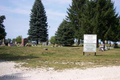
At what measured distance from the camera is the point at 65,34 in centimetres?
4144

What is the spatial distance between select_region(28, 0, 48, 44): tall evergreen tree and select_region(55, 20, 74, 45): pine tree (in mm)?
8376

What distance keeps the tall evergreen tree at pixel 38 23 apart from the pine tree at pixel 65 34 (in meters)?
8.38

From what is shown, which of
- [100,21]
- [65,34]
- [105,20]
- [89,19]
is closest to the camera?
[100,21]

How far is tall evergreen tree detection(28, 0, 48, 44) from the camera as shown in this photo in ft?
160

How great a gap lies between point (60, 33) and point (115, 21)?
14.5 meters

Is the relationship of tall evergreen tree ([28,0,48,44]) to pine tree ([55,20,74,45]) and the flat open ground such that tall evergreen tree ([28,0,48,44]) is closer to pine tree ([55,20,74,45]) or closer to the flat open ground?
pine tree ([55,20,74,45])

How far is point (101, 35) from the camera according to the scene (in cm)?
3647

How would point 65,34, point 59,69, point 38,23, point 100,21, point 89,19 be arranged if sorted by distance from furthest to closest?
point 38,23 → point 65,34 → point 89,19 → point 100,21 → point 59,69

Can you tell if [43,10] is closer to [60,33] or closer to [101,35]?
[60,33]

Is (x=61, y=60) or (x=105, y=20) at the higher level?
(x=105, y=20)

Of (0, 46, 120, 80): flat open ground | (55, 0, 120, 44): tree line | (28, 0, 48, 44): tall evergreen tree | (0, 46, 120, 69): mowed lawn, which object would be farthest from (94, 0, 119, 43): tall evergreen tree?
(0, 46, 120, 80): flat open ground

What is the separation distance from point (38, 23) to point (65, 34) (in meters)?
11.9

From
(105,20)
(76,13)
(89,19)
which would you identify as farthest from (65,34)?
(105,20)

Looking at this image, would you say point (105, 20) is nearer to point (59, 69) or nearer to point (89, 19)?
point (89, 19)
